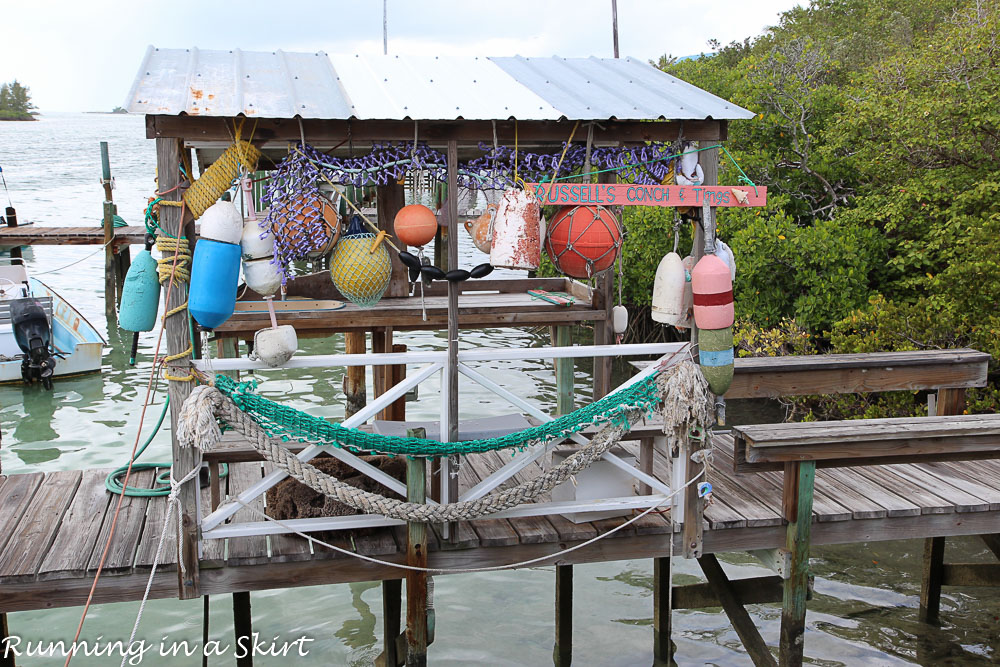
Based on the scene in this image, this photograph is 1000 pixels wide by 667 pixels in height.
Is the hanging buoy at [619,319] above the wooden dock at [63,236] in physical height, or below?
below

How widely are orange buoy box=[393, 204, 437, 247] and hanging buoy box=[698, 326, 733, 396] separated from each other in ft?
5.66

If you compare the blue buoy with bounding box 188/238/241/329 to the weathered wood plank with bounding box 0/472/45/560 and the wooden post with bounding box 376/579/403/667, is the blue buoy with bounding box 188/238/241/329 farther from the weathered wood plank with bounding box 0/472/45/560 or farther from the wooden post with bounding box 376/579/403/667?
the wooden post with bounding box 376/579/403/667

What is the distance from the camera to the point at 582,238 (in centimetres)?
536

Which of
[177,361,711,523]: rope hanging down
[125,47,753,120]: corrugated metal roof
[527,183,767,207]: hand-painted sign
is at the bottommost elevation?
[177,361,711,523]: rope hanging down

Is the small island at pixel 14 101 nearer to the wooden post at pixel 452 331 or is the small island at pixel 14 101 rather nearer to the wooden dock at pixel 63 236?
the wooden dock at pixel 63 236

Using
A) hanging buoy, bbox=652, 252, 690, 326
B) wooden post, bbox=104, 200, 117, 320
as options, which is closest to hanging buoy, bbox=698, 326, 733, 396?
hanging buoy, bbox=652, 252, 690, 326

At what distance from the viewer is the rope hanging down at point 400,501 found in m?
4.54

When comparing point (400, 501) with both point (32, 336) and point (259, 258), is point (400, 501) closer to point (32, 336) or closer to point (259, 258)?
point (259, 258)

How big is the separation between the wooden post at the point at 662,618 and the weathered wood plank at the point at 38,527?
171 inches

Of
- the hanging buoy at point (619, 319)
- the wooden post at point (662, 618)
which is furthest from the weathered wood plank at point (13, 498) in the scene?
the wooden post at point (662, 618)

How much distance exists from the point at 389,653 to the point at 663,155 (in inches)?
159

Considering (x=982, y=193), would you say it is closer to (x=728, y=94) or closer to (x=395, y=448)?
(x=728, y=94)

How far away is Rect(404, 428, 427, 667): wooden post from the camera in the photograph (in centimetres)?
509

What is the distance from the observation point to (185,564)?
4828 millimetres
